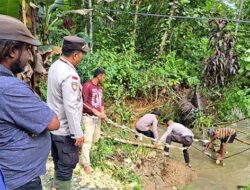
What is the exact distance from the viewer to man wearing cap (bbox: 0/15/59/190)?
1.84 metres

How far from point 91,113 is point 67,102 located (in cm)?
177

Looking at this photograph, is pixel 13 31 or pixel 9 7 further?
pixel 9 7

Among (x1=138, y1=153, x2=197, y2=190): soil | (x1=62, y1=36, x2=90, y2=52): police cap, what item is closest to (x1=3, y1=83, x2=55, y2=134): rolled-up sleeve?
(x1=62, y1=36, x2=90, y2=52): police cap

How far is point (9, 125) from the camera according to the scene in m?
1.90

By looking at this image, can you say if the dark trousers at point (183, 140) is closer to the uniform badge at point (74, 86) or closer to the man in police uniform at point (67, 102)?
the man in police uniform at point (67, 102)

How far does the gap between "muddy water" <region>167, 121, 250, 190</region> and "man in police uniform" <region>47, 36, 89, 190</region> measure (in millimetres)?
3086

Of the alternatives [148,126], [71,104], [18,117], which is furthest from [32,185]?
[148,126]

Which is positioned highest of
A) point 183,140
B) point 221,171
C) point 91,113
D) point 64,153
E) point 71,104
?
point 71,104


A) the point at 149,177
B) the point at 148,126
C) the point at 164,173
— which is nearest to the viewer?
the point at 149,177

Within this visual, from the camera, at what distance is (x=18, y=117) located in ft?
6.16

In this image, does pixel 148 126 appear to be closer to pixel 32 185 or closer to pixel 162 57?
pixel 162 57

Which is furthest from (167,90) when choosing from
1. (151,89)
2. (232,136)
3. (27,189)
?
(27,189)

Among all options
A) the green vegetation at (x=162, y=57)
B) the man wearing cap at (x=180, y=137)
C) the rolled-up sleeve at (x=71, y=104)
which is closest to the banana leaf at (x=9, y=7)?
the rolled-up sleeve at (x=71, y=104)

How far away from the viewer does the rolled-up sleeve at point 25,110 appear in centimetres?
184
